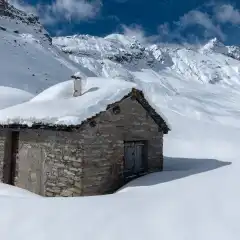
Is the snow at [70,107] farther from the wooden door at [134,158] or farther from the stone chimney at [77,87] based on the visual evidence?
the wooden door at [134,158]

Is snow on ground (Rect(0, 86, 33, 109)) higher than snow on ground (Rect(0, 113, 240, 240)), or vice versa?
snow on ground (Rect(0, 86, 33, 109))

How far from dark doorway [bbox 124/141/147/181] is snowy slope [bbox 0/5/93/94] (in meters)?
33.0

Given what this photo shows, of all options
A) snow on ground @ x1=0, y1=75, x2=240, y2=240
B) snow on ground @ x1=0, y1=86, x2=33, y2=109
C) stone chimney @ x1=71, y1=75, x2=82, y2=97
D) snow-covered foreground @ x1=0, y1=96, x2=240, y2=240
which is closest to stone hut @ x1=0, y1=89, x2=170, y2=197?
snow on ground @ x1=0, y1=75, x2=240, y2=240

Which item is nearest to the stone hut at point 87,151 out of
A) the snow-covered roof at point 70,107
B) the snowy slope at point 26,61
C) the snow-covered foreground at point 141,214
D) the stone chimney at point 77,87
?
the snow-covered roof at point 70,107

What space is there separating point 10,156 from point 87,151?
359 cm

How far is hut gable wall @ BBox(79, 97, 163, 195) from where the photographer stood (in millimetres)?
10273

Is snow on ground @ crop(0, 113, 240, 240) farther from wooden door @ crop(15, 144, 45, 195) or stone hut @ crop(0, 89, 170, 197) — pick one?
wooden door @ crop(15, 144, 45, 195)

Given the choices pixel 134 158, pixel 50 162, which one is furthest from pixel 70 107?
Answer: pixel 134 158

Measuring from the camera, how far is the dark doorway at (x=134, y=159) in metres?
12.0

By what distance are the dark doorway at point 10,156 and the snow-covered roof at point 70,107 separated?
719mm

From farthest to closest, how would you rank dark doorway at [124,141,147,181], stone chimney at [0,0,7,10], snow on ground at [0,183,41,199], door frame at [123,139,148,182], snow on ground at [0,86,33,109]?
stone chimney at [0,0,7,10], snow on ground at [0,86,33,109], dark doorway at [124,141,147,181], door frame at [123,139,148,182], snow on ground at [0,183,41,199]

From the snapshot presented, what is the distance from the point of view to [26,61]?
188ft

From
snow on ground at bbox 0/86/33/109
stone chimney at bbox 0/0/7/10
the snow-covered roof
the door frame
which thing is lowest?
the door frame

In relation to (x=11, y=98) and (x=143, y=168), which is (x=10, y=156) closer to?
(x=143, y=168)
